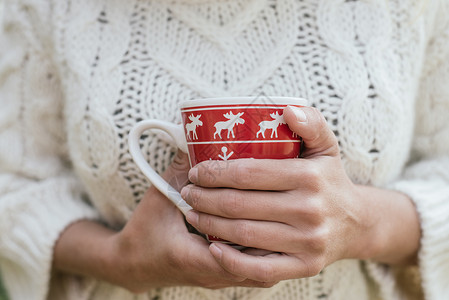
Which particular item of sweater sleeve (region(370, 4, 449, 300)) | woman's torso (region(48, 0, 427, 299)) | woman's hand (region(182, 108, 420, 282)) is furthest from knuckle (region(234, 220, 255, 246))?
sweater sleeve (region(370, 4, 449, 300))

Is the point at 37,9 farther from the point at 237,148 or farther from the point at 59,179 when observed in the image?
the point at 237,148

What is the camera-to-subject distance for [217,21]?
0.85m

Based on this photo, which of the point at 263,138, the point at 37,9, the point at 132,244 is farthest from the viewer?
the point at 37,9

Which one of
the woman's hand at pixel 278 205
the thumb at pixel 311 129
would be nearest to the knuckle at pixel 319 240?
the woman's hand at pixel 278 205

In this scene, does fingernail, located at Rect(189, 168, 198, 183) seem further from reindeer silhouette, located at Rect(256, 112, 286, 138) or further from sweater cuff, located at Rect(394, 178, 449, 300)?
sweater cuff, located at Rect(394, 178, 449, 300)

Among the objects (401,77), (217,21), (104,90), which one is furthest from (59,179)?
(401,77)

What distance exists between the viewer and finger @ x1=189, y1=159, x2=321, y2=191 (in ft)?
1.82

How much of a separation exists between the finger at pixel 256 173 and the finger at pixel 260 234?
5 centimetres

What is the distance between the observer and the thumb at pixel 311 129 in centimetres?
54

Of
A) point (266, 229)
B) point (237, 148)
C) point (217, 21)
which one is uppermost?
point (217, 21)

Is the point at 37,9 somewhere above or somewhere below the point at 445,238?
above

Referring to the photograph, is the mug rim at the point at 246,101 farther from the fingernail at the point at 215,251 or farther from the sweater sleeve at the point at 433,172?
the sweater sleeve at the point at 433,172

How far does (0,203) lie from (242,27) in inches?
25.0

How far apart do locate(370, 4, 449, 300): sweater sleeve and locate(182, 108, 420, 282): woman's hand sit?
0.32 meters
